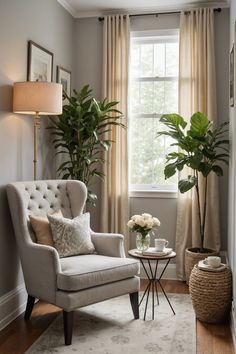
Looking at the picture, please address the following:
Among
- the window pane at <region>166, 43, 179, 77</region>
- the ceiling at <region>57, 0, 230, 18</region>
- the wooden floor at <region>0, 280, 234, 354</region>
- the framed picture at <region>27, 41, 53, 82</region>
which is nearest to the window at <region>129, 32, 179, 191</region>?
the window pane at <region>166, 43, 179, 77</region>

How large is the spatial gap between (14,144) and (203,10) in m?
2.51

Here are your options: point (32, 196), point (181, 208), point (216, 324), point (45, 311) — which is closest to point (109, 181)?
point (181, 208)

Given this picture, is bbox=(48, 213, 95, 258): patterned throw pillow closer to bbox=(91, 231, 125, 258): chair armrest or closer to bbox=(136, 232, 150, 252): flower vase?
bbox=(91, 231, 125, 258): chair armrest

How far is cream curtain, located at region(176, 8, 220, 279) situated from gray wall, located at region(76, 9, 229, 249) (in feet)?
0.35

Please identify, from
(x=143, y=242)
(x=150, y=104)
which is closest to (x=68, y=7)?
(x=150, y=104)

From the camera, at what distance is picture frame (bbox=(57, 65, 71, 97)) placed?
177 inches

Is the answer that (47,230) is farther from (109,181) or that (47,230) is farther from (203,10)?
(203,10)

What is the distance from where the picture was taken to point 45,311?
3604 millimetres

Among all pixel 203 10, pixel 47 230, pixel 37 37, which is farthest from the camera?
pixel 203 10

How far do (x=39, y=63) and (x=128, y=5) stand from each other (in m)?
1.34

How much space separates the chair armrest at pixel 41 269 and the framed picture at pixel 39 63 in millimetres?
1532

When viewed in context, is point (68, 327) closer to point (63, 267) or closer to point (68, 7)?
point (63, 267)

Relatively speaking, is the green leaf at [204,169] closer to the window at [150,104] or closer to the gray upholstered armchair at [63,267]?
the window at [150,104]

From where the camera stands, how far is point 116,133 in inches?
189
